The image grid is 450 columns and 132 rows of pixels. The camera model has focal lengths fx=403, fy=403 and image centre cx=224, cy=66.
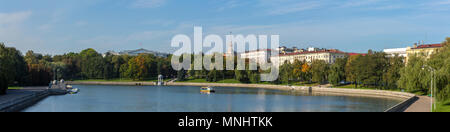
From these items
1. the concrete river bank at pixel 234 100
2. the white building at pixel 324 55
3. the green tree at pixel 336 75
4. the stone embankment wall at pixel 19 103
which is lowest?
the concrete river bank at pixel 234 100

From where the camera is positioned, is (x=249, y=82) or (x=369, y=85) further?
(x=249, y=82)

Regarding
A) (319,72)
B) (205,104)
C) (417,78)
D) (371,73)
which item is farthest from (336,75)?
(205,104)

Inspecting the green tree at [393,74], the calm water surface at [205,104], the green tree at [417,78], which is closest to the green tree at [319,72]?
the green tree at [393,74]

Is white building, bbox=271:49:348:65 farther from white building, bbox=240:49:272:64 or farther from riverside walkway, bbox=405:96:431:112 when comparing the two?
riverside walkway, bbox=405:96:431:112

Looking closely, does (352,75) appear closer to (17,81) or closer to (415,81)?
(415,81)

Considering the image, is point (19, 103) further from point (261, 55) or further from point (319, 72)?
point (261, 55)

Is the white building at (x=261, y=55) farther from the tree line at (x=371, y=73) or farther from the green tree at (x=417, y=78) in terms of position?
the green tree at (x=417, y=78)

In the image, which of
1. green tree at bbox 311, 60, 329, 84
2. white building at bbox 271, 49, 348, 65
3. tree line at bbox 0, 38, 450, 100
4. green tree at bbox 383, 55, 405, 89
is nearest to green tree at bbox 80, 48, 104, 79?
tree line at bbox 0, 38, 450, 100
